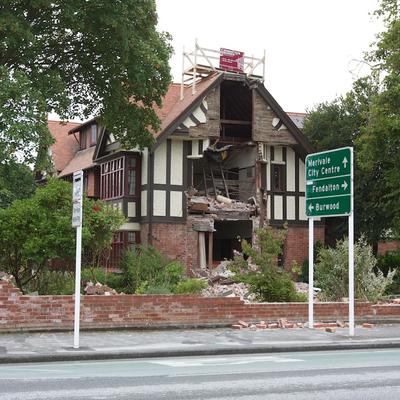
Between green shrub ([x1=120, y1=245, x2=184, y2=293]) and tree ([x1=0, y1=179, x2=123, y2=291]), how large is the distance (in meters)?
5.04

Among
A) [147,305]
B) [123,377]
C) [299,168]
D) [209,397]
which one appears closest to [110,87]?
[147,305]

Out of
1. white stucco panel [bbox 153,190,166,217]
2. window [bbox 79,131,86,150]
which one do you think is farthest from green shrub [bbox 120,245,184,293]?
window [bbox 79,131,86,150]

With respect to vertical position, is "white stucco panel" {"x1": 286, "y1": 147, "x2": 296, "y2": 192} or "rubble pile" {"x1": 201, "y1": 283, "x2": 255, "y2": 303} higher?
"white stucco panel" {"x1": 286, "y1": 147, "x2": 296, "y2": 192}

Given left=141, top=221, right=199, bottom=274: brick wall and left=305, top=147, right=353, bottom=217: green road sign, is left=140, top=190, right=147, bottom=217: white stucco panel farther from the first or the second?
left=305, top=147, right=353, bottom=217: green road sign

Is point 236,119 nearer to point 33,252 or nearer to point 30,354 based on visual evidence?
point 33,252

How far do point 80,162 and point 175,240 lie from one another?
11016 mm

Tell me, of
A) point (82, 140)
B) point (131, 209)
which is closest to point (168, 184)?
point (131, 209)

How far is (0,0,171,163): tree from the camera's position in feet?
68.2

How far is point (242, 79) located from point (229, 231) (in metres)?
8.54

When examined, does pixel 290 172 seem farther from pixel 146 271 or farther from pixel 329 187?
pixel 329 187

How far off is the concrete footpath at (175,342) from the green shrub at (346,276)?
2999 millimetres

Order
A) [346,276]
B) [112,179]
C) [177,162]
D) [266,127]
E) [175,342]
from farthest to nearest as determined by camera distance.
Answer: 1. [112,179]
2. [266,127]
3. [177,162]
4. [346,276]
5. [175,342]

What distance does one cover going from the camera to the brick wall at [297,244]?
3612 cm

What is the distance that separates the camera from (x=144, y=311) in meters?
16.6
